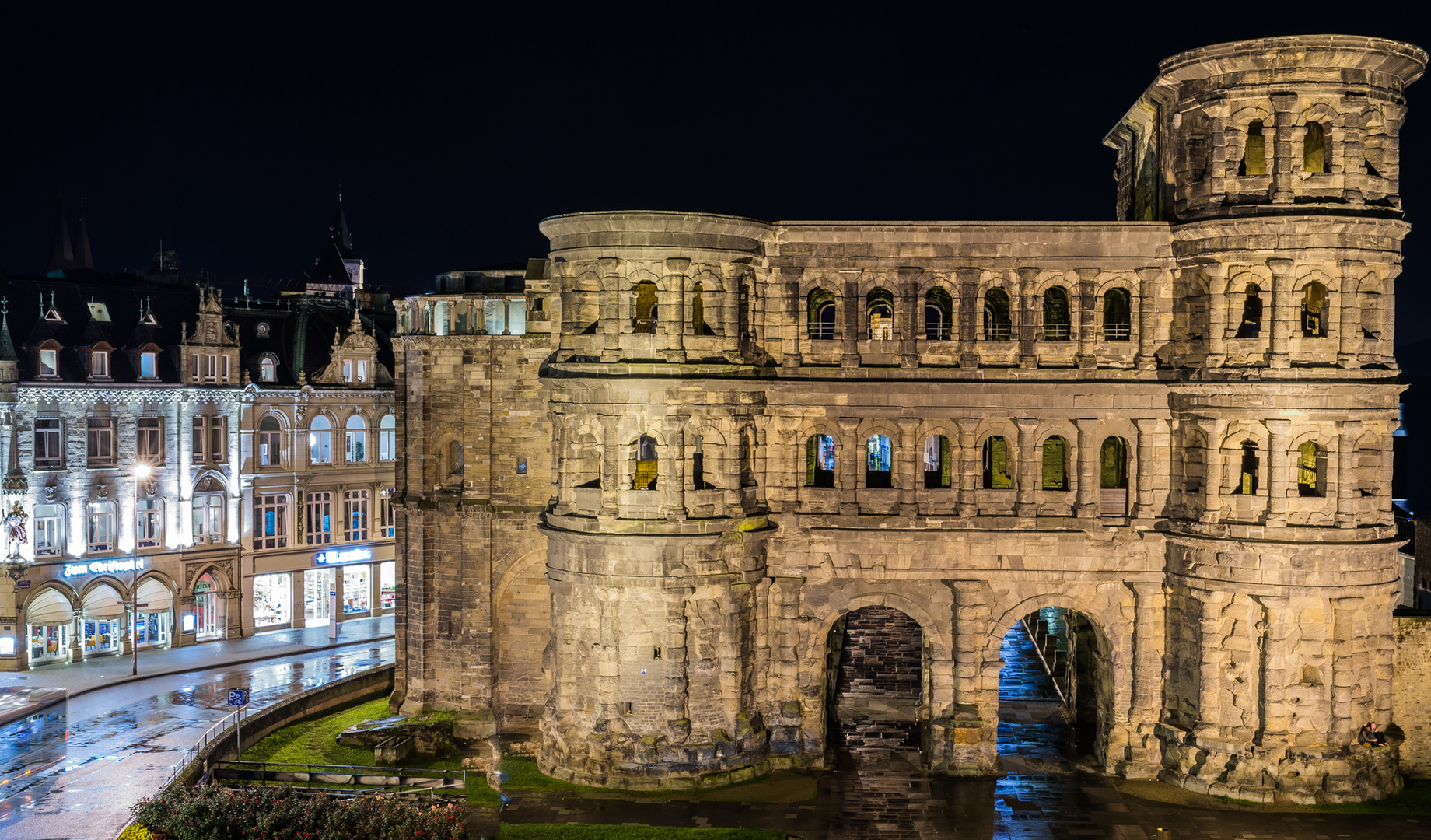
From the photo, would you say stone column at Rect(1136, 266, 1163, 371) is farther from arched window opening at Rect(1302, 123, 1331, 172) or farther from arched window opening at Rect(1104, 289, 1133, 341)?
arched window opening at Rect(1302, 123, 1331, 172)

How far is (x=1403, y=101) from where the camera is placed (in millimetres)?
37344

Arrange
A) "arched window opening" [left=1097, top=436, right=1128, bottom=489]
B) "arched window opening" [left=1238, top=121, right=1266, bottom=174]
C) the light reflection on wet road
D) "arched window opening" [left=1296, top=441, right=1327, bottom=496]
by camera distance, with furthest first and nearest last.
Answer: "arched window opening" [left=1097, top=436, right=1128, bottom=489] → "arched window opening" [left=1238, top=121, right=1266, bottom=174] → the light reflection on wet road → "arched window opening" [left=1296, top=441, right=1327, bottom=496]

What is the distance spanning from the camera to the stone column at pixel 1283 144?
3659 cm

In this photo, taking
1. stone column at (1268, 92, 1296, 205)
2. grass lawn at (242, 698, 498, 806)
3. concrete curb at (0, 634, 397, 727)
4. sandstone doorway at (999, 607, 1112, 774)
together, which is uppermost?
stone column at (1268, 92, 1296, 205)

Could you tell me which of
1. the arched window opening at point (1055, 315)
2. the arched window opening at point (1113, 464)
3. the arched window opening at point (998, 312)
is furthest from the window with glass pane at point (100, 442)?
the arched window opening at point (1113, 464)

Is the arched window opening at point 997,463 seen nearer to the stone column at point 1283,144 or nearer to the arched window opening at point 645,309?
the stone column at point 1283,144

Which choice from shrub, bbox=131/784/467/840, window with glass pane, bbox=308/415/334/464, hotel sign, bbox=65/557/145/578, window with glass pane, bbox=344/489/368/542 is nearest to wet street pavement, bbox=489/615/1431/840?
shrub, bbox=131/784/467/840

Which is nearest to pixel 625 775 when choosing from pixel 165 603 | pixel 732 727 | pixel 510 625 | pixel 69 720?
pixel 732 727

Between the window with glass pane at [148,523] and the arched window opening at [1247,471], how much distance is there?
51.7 metres

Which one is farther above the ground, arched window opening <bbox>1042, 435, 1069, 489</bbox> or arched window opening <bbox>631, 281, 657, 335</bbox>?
arched window opening <bbox>631, 281, 657, 335</bbox>

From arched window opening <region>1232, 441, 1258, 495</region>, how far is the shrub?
2504cm

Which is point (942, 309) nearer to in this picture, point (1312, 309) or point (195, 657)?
point (1312, 309)

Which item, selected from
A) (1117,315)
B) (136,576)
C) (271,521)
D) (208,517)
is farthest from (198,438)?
(1117,315)

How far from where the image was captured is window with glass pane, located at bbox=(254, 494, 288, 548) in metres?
Result: 67.0
